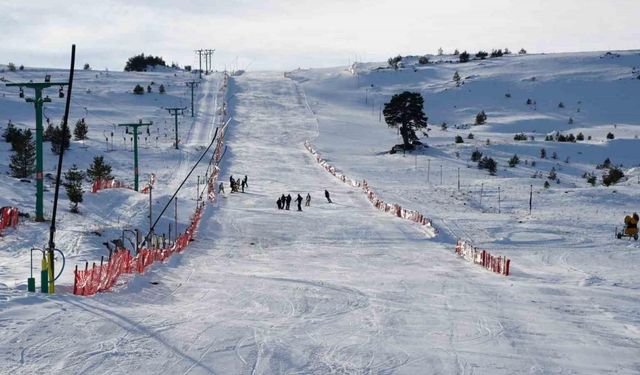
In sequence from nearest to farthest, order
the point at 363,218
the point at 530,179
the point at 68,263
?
the point at 68,263 → the point at 363,218 → the point at 530,179

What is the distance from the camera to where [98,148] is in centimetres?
5962

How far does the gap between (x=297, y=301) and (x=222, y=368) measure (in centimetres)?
557

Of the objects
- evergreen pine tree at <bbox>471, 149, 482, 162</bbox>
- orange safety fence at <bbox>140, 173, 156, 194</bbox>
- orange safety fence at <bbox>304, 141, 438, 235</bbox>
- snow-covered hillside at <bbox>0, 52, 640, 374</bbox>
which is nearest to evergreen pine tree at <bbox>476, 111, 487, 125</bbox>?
snow-covered hillside at <bbox>0, 52, 640, 374</bbox>

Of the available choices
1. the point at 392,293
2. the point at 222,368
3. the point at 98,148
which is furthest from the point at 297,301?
the point at 98,148

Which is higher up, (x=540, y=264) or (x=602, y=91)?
(x=602, y=91)

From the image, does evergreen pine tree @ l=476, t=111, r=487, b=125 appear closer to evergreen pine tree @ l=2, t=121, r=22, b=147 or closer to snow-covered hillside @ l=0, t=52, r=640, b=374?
snow-covered hillside @ l=0, t=52, r=640, b=374

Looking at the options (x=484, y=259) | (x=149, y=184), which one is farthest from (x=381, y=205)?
(x=484, y=259)

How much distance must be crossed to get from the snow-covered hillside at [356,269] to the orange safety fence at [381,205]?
0.69 meters

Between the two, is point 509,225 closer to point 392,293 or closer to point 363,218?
point 363,218

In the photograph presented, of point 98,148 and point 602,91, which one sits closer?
point 98,148

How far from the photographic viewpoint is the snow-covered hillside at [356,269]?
11.7 m

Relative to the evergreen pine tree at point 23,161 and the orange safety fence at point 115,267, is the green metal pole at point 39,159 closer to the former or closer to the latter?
the orange safety fence at point 115,267

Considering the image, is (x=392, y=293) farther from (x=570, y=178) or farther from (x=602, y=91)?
(x=602, y=91)

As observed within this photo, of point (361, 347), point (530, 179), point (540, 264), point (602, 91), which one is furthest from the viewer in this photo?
point (602, 91)
